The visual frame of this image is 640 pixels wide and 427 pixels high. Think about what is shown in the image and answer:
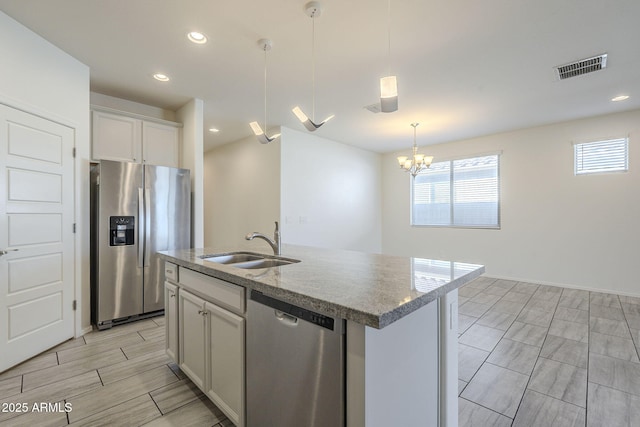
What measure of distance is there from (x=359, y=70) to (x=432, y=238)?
4243 millimetres

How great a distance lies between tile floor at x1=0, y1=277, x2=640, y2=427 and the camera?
1.68 m

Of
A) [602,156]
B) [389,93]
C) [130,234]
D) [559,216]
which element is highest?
[602,156]

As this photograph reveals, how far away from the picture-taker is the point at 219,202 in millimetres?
5961

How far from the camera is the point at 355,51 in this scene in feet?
8.32

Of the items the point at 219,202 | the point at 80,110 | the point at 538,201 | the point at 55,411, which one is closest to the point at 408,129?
the point at 538,201

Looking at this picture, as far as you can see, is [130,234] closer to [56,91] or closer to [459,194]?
[56,91]

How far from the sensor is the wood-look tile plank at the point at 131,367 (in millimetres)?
2074

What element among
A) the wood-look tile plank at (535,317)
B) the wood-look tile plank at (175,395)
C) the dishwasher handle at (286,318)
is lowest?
the wood-look tile plank at (175,395)

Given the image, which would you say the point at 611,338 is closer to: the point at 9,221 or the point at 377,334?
the point at 377,334

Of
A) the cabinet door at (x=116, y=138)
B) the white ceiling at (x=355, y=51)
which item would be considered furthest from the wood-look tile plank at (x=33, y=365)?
the white ceiling at (x=355, y=51)

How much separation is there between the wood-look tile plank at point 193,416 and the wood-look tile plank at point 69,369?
0.97 m

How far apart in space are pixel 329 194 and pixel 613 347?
415cm

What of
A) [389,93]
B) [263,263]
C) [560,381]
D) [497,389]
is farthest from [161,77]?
[560,381]

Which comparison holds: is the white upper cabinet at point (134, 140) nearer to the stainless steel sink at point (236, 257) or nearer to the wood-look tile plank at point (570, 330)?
the stainless steel sink at point (236, 257)
